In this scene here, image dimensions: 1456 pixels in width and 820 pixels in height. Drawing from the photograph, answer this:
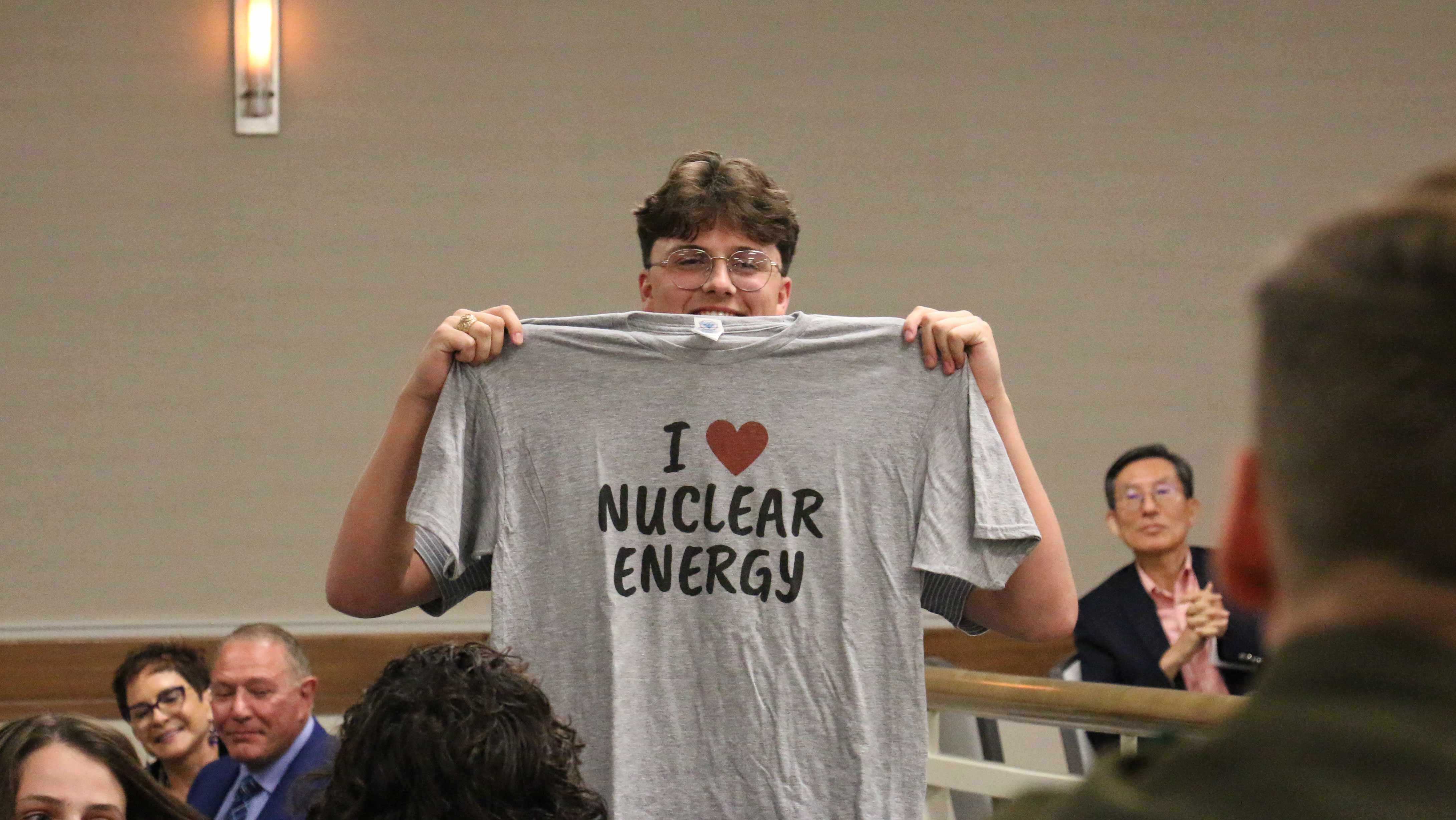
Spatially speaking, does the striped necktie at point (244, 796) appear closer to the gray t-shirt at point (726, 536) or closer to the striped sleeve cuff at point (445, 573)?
the striped sleeve cuff at point (445, 573)

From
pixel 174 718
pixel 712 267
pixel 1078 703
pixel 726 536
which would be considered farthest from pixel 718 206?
pixel 174 718

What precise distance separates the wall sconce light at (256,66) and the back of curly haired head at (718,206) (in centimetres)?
346

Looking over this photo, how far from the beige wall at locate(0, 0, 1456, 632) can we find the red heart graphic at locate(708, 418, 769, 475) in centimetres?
318

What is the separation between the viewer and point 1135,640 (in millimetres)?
3496

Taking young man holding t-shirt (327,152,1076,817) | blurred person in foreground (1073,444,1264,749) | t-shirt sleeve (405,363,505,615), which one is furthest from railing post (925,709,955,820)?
t-shirt sleeve (405,363,505,615)

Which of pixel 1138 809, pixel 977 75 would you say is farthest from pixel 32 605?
pixel 1138 809

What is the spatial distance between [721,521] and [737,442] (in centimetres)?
10

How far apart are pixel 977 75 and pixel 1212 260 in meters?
1.11

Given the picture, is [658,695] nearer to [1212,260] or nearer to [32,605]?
[32,605]

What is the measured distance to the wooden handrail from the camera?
2320 mm

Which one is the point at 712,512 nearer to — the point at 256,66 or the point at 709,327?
the point at 709,327

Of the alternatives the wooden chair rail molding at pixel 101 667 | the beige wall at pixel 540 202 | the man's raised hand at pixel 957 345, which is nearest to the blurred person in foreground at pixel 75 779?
the man's raised hand at pixel 957 345

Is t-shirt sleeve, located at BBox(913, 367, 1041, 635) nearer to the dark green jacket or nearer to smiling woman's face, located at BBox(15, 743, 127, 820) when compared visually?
smiling woman's face, located at BBox(15, 743, 127, 820)

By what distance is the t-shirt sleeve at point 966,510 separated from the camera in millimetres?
1765
